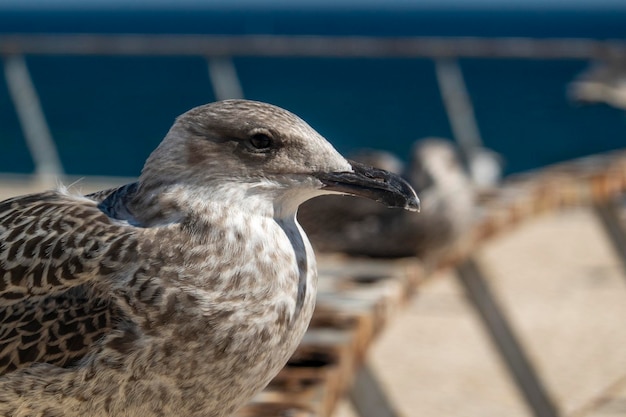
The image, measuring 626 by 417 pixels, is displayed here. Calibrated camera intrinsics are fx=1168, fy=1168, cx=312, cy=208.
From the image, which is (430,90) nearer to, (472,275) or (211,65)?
(211,65)

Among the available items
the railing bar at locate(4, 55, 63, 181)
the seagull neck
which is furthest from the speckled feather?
the railing bar at locate(4, 55, 63, 181)

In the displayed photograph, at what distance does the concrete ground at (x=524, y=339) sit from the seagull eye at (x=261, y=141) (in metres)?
3.53

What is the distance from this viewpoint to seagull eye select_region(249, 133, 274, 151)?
2.53m

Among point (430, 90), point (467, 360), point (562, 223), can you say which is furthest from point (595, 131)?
point (467, 360)

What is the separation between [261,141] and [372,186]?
0.26 meters

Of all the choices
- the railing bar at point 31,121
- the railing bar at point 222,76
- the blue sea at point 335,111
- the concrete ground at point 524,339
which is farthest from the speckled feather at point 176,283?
the blue sea at point 335,111

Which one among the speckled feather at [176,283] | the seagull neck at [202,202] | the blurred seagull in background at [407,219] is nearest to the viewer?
the speckled feather at [176,283]

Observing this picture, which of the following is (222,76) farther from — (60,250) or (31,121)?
(60,250)

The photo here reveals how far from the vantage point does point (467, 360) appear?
7383mm

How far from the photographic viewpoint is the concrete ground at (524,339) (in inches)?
256

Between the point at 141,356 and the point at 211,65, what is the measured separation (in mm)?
7726

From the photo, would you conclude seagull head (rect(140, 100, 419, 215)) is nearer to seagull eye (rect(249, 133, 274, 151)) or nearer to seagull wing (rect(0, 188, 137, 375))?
seagull eye (rect(249, 133, 274, 151))

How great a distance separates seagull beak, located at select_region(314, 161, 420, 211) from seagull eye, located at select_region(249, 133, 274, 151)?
0.12 metres

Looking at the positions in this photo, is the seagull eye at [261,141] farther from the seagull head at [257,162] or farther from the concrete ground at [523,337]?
the concrete ground at [523,337]
